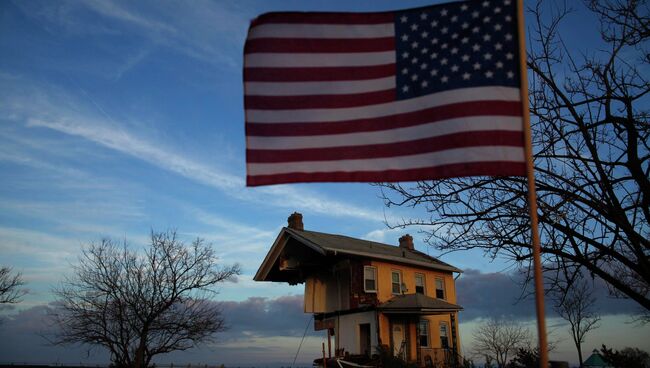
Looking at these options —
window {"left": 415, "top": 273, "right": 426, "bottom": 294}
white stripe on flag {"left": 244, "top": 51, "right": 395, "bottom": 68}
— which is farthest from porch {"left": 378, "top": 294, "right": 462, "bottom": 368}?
white stripe on flag {"left": 244, "top": 51, "right": 395, "bottom": 68}

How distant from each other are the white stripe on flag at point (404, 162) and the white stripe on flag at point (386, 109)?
59 cm

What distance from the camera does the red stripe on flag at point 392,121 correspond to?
5.88 metres

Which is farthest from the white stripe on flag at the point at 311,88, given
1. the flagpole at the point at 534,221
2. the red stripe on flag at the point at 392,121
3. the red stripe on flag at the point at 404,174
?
the flagpole at the point at 534,221

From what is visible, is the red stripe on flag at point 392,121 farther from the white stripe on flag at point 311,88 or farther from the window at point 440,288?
the window at point 440,288

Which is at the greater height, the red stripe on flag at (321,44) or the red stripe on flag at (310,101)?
the red stripe on flag at (321,44)

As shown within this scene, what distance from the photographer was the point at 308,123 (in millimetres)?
6469

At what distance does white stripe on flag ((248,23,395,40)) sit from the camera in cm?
659

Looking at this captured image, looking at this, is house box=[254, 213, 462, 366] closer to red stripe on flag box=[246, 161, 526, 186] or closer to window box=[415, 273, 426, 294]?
window box=[415, 273, 426, 294]

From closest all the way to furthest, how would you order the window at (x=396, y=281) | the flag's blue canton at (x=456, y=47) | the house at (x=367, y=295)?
the flag's blue canton at (x=456, y=47) < the house at (x=367, y=295) < the window at (x=396, y=281)

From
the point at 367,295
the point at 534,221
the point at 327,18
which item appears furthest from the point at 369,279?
the point at 534,221

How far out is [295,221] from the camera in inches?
1202

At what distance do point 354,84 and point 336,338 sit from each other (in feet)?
77.7

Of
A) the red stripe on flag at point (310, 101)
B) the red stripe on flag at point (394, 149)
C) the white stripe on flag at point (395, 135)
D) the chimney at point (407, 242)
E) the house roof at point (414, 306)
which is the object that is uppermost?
the chimney at point (407, 242)

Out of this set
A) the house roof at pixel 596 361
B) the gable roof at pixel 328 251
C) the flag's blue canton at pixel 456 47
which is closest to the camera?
the flag's blue canton at pixel 456 47
